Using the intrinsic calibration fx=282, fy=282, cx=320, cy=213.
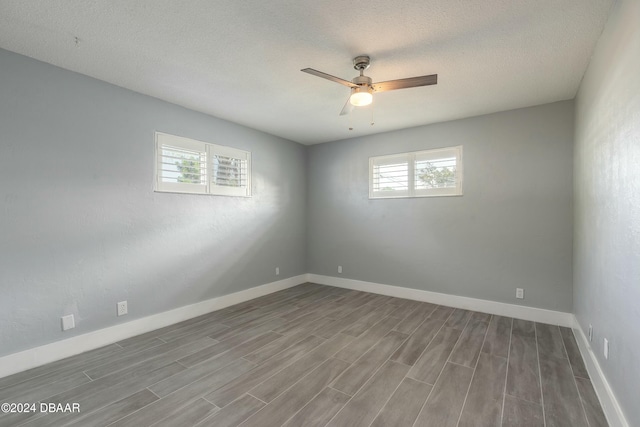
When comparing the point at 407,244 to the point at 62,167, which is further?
the point at 407,244

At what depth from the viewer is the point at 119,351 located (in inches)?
107

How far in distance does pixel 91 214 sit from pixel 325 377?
8.84 ft

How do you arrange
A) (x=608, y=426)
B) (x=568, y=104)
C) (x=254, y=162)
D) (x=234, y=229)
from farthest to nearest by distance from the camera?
(x=254, y=162) < (x=234, y=229) < (x=568, y=104) < (x=608, y=426)

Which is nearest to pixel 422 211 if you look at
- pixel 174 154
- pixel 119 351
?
pixel 174 154

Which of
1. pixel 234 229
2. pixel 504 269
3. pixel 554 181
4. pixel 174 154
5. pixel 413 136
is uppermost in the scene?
pixel 413 136

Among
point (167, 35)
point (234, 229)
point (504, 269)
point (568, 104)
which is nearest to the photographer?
point (167, 35)

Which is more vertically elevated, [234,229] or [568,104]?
[568,104]

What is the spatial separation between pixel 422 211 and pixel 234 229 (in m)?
2.84

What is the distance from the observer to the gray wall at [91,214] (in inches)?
93.0

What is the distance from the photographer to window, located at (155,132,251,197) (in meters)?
3.38

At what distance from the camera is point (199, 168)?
3746 mm

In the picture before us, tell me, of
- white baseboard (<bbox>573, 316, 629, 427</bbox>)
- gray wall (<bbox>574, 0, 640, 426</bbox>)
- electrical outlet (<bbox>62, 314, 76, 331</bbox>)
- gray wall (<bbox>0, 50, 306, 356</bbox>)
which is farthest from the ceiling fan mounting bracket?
electrical outlet (<bbox>62, 314, 76, 331</bbox>)

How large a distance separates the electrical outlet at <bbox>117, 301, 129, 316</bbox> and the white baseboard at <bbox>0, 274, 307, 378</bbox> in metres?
0.12

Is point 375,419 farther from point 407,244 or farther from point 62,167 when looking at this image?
point 62,167
